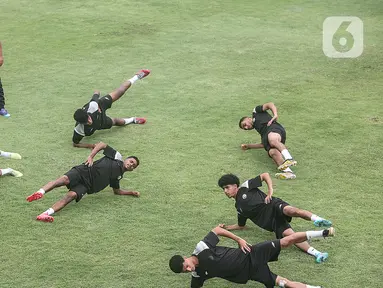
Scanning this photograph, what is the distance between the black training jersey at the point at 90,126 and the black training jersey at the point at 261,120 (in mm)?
3056

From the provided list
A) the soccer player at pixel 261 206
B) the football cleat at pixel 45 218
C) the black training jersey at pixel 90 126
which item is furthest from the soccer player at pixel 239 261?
the black training jersey at pixel 90 126

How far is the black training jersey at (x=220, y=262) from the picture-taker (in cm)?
866

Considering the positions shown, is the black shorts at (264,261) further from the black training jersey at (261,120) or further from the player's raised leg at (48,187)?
the black training jersey at (261,120)

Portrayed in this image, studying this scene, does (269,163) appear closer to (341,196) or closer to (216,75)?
(341,196)

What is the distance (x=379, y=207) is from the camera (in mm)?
10820

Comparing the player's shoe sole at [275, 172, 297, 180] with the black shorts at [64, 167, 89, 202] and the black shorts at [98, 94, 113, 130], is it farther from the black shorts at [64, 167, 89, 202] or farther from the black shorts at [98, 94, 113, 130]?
the black shorts at [98, 94, 113, 130]

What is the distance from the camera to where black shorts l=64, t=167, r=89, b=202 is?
1101 centimetres

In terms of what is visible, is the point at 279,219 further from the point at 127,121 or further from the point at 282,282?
the point at 127,121

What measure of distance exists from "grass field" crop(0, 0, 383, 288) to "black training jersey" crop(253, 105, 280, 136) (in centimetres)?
52

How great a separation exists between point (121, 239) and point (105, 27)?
1079 cm

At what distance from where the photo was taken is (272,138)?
12.4m

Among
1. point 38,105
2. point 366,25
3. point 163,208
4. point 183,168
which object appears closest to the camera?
point 163,208

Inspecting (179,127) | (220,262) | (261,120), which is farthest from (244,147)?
(220,262)

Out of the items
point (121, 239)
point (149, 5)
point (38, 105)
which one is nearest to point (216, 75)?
point (38, 105)
